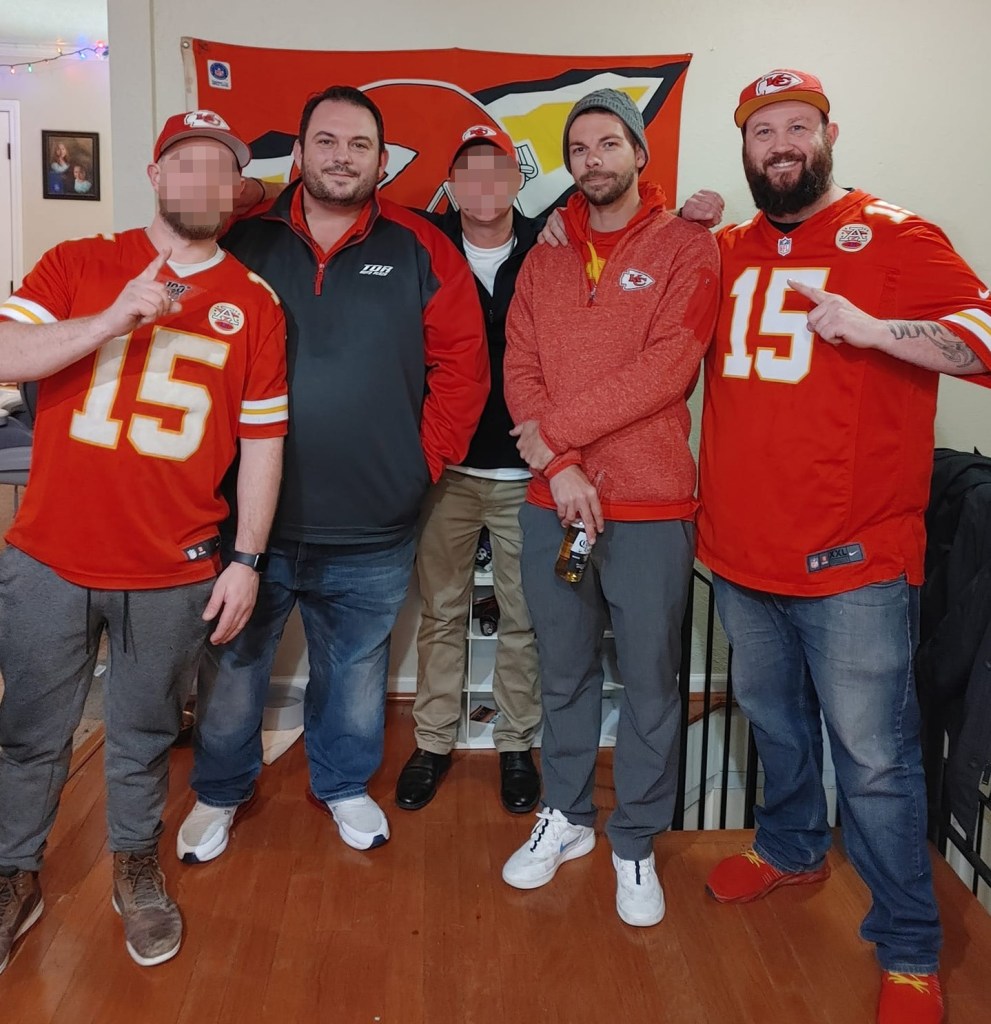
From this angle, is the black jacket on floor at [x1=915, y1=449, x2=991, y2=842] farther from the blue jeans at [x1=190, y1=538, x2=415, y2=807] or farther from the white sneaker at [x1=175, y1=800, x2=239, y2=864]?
the white sneaker at [x1=175, y1=800, x2=239, y2=864]

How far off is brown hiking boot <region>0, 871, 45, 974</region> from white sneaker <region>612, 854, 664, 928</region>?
3.87 feet

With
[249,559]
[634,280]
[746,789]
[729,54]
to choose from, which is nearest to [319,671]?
[249,559]

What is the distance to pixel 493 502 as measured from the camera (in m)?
2.21

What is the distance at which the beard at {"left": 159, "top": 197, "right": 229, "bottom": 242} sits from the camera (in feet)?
4.99

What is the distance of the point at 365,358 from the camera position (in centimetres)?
181

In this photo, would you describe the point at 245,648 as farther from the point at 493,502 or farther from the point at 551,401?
the point at 551,401

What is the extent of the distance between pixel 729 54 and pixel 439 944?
8.08 ft

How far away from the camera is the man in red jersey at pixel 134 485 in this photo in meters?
1.50

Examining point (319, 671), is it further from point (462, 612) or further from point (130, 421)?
point (130, 421)

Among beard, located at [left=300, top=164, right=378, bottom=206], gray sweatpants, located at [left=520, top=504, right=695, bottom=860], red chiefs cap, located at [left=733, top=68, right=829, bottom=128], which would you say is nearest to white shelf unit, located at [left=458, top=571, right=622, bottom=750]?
gray sweatpants, located at [left=520, top=504, right=695, bottom=860]

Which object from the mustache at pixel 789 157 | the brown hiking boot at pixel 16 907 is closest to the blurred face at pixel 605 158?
the mustache at pixel 789 157

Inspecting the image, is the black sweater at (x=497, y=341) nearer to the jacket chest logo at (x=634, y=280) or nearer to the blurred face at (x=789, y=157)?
the jacket chest logo at (x=634, y=280)

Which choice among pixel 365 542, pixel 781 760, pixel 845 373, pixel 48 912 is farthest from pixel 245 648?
pixel 845 373

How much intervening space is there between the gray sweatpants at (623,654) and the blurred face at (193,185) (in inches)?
33.0
